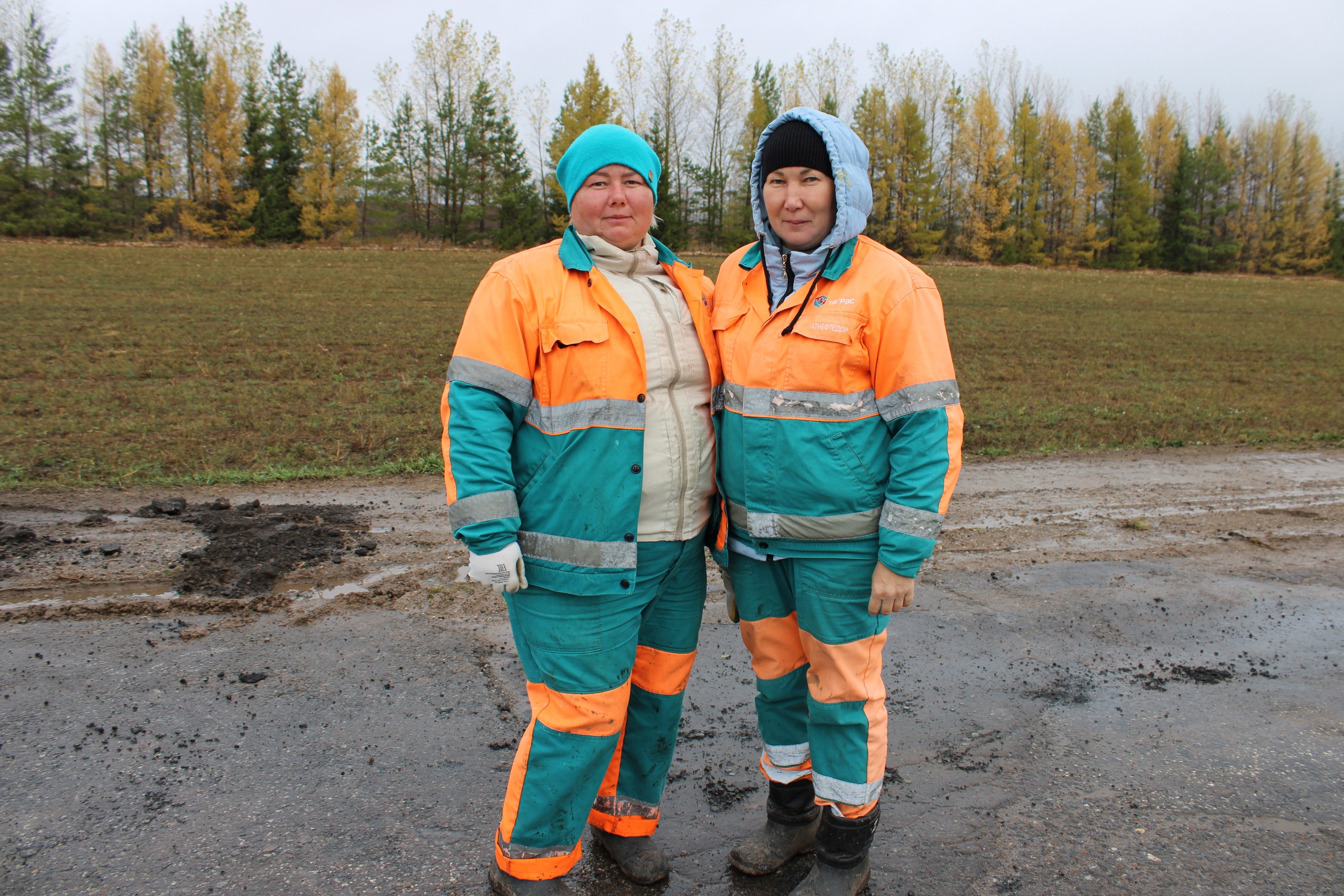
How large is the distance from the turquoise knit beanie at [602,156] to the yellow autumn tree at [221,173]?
4233cm

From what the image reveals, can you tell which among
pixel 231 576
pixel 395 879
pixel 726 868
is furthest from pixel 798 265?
pixel 231 576

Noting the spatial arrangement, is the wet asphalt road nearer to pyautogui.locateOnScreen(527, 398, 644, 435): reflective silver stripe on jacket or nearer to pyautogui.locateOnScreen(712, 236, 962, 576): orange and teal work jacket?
pyautogui.locateOnScreen(712, 236, 962, 576): orange and teal work jacket

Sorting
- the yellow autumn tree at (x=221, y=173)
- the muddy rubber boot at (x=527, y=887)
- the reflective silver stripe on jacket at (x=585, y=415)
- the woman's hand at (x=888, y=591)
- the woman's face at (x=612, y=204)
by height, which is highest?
the yellow autumn tree at (x=221, y=173)

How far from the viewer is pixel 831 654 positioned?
2.54 meters

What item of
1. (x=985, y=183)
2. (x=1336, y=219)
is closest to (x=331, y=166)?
(x=985, y=183)

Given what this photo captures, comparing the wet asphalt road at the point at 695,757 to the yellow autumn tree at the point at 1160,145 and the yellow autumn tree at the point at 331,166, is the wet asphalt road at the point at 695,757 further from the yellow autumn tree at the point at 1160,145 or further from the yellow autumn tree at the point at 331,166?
the yellow autumn tree at the point at 1160,145

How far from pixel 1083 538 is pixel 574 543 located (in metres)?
4.76

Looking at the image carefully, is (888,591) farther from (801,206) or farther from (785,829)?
(801,206)

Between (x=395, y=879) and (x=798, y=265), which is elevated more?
(x=798, y=265)

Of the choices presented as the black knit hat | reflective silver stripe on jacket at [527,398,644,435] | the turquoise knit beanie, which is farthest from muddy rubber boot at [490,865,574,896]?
the black knit hat

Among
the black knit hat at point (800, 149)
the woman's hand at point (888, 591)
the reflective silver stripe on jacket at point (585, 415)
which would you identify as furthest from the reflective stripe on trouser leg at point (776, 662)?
the black knit hat at point (800, 149)

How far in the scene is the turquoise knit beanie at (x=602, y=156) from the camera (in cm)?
249

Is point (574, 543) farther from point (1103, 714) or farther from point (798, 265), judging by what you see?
point (1103, 714)

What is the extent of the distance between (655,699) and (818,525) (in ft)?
2.41
